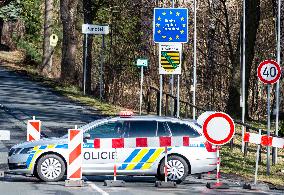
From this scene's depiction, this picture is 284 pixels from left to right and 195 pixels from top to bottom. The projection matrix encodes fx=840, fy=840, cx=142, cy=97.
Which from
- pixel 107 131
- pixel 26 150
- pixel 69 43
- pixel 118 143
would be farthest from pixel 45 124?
pixel 69 43

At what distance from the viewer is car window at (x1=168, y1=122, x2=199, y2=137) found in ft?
60.5

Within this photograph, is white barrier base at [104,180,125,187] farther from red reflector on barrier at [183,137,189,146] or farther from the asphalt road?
red reflector on barrier at [183,137,189,146]

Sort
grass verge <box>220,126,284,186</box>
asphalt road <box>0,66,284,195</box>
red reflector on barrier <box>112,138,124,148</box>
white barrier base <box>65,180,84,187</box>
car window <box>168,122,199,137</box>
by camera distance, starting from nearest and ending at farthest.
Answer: asphalt road <box>0,66,284,195</box> < white barrier base <box>65,180,84,187</box> < red reflector on barrier <box>112,138,124,148</box> < car window <box>168,122,199,137</box> < grass verge <box>220,126,284,186</box>

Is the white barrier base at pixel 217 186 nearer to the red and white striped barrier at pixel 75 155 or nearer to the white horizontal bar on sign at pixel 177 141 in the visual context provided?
the white horizontal bar on sign at pixel 177 141

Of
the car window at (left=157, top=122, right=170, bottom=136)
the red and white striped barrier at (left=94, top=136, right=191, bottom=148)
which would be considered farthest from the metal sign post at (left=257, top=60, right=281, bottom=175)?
the red and white striped barrier at (left=94, top=136, right=191, bottom=148)

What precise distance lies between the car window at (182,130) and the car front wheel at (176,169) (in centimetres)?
58

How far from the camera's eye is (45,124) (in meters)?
29.5

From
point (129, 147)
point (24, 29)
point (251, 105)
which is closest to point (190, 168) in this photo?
point (129, 147)

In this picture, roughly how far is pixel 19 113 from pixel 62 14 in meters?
13.4

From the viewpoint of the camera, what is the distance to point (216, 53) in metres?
51.6

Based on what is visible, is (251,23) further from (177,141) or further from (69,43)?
(177,141)

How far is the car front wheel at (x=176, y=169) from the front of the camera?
18.0 m

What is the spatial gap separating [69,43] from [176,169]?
1077 inches

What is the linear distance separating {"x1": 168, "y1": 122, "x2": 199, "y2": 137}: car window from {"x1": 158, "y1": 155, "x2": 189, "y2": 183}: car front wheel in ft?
1.89
